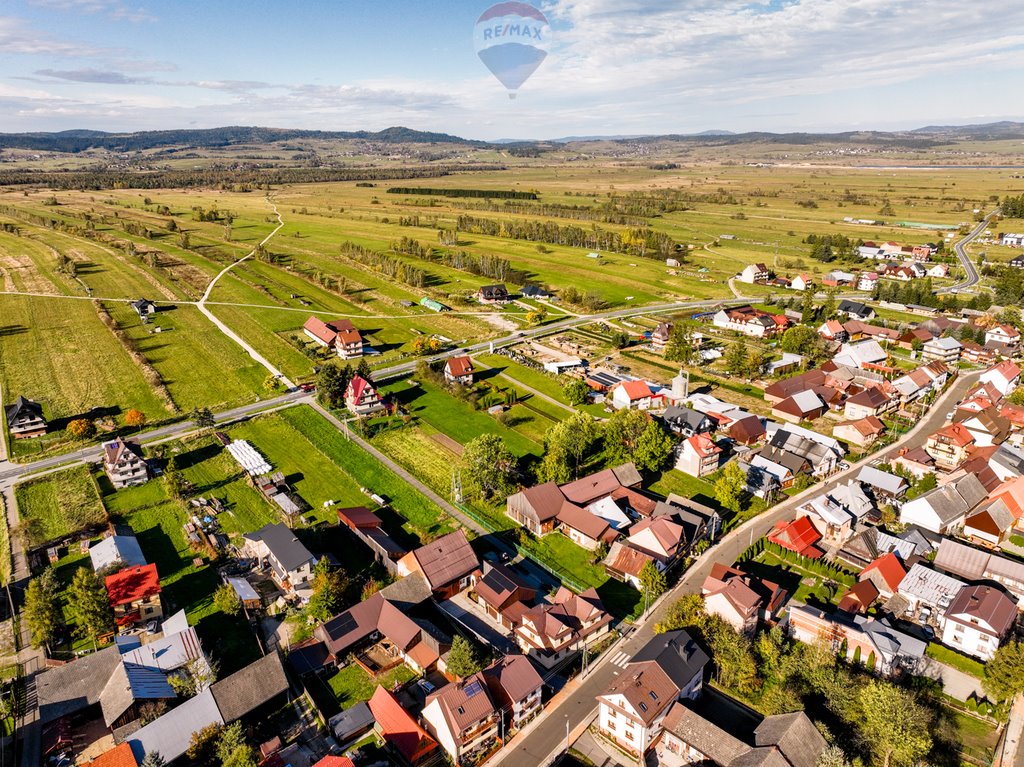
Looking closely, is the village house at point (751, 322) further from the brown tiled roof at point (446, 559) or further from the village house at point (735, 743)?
the village house at point (735, 743)

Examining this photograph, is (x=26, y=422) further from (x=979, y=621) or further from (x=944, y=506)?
(x=944, y=506)

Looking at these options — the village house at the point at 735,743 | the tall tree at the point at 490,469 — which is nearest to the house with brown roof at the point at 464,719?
the village house at the point at 735,743

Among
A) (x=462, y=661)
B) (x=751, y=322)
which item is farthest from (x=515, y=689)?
(x=751, y=322)

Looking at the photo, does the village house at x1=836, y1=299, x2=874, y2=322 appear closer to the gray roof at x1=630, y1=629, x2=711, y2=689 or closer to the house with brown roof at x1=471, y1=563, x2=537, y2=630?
the gray roof at x1=630, y1=629, x2=711, y2=689

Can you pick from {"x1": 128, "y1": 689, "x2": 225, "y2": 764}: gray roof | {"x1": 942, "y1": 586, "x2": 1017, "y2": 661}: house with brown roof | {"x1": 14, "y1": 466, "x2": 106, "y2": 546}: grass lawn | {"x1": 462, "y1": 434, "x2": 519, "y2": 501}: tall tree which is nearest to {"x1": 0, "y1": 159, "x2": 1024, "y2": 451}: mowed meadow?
{"x1": 14, "y1": 466, "x2": 106, "y2": 546}: grass lawn

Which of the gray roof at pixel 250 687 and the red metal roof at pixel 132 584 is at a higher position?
the red metal roof at pixel 132 584

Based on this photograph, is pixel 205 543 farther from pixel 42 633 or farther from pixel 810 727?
pixel 810 727
